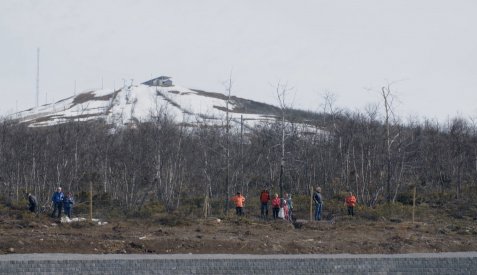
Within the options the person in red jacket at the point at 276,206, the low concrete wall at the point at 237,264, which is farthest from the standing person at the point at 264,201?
the low concrete wall at the point at 237,264

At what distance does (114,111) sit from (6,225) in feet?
194

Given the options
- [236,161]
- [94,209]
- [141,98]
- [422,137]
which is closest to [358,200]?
[236,161]

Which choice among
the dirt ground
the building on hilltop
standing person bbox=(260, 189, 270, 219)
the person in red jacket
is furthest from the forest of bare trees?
the building on hilltop

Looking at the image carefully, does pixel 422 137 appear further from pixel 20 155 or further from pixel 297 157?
pixel 20 155

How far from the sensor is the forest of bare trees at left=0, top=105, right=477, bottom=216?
111 feet

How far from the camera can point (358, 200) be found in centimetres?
3356

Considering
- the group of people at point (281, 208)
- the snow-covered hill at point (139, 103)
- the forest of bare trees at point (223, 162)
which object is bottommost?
the group of people at point (281, 208)

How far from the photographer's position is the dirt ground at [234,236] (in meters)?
20.3

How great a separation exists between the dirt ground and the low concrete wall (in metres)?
3.17

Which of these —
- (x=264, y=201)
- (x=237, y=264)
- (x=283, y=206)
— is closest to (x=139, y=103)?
(x=264, y=201)

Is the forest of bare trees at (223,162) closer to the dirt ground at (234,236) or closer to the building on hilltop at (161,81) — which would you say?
the dirt ground at (234,236)

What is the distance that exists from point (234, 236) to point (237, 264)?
19.3 feet

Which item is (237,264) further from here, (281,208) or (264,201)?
(264,201)

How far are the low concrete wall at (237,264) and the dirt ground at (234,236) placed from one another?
317 cm
